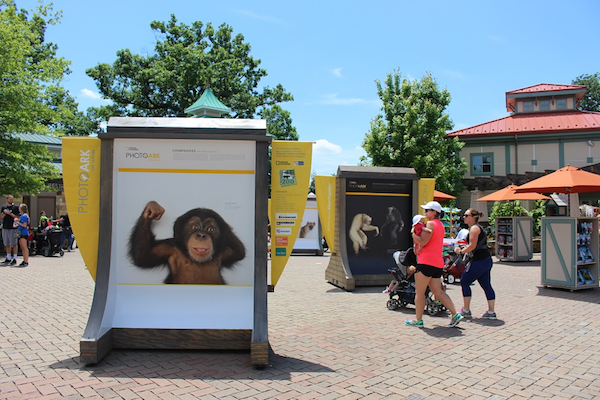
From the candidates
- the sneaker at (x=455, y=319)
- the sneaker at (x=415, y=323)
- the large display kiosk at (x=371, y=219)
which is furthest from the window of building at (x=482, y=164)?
the sneaker at (x=415, y=323)

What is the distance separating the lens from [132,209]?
5293mm

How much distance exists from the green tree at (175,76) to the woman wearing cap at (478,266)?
30.0 meters

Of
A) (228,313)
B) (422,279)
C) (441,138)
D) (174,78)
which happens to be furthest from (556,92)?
(228,313)

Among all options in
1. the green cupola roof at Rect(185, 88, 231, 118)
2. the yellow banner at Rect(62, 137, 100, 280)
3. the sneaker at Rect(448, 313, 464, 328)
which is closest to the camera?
the yellow banner at Rect(62, 137, 100, 280)

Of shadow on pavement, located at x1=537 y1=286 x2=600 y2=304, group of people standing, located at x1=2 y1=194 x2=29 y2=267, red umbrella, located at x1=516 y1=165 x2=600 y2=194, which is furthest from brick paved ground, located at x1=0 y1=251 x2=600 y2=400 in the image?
group of people standing, located at x1=2 y1=194 x2=29 y2=267

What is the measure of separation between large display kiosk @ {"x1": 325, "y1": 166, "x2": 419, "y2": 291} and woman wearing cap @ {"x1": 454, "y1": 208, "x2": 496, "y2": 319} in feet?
10.1

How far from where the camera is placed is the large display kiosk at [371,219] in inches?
408

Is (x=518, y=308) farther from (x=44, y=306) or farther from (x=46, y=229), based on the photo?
(x=46, y=229)

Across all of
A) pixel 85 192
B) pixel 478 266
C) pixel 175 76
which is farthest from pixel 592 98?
pixel 85 192

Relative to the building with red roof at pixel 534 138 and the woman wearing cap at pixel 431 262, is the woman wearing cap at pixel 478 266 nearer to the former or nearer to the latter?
the woman wearing cap at pixel 431 262

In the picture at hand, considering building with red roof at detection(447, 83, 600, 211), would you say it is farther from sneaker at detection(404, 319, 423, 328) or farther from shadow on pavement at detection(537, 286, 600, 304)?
sneaker at detection(404, 319, 423, 328)

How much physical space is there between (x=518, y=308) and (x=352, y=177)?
13.3 feet

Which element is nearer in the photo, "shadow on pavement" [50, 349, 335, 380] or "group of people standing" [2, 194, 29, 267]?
"shadow on pavement" [50, 349, 335, 380]

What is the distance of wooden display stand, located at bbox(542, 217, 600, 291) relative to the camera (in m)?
9.89
